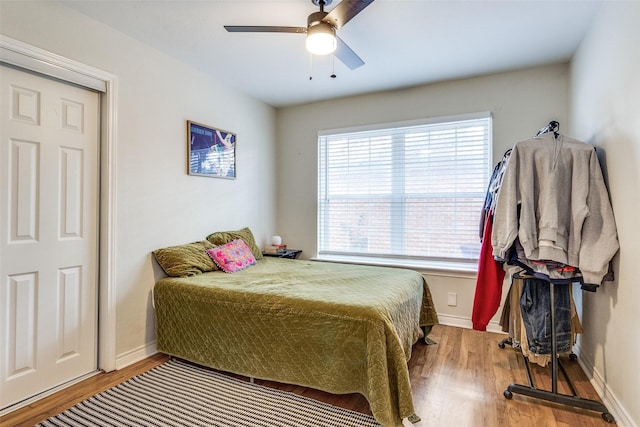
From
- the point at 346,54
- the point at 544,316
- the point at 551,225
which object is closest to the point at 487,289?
the point at 544,316

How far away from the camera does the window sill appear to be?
123 inches

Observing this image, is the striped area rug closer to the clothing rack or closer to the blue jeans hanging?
the clothing rack

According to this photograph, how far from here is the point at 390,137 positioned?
3572 millimetres

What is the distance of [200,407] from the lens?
1903 millimetres

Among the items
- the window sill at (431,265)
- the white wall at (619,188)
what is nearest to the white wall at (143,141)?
the window sill at (431,265)

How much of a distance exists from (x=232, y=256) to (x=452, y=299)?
2.17 m

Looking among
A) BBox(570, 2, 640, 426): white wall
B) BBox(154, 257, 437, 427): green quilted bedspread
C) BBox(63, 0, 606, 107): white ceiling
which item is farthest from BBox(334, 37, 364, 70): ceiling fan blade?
BBox(154, 257, 437, 427): green quilted bedspread

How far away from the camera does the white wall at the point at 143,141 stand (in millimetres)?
2057

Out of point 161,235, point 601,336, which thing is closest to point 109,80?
point 161,235

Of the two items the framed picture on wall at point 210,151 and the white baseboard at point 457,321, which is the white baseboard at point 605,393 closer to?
the white baseboard at point 457,321

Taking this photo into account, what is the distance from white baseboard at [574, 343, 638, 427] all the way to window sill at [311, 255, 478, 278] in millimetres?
1003

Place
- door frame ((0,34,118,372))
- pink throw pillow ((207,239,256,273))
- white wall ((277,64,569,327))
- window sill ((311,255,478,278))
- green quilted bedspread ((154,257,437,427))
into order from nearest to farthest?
green quilted bedspread ((154,257,437,427)), door frame ((0,34,118,372)), pink throw pillow ((207,239,256,273)), white wall ((277,64,569,327)), window sill ((311,255,478,278))

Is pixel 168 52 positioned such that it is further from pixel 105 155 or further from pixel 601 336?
pixel 601 336

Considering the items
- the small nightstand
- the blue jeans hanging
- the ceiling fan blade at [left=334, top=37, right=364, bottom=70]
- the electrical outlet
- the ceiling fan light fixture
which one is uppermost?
the ceiling fan blade at [left=334, top=37, right=364, bottom=70]
